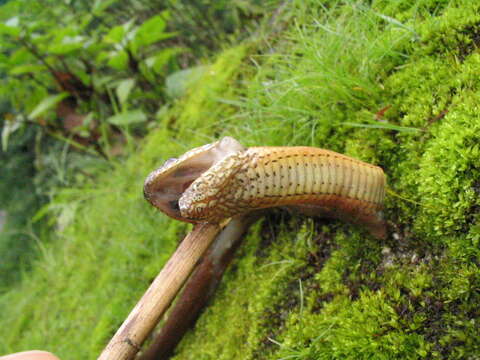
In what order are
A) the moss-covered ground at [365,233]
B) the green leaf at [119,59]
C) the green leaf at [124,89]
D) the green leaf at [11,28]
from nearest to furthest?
the moss-covered ground at [365,233]
the green leaf at [11,28]
the green leaf at [119,59]
the green leaf at [124,89]

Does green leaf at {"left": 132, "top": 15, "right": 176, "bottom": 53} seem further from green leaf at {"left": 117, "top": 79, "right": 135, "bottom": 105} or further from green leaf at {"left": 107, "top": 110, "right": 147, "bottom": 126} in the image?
green leaf at {"left": 107, "top": 110, "right": 147, "bottom": 126}

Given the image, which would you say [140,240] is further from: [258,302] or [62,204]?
[62,204]

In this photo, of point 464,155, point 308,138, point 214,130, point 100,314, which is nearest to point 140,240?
point 100,314

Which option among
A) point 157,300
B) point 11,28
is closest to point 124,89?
point 11,28

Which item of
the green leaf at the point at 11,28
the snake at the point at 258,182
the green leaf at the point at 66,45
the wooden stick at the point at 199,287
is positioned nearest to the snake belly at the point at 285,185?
the snake at the point at 258,182

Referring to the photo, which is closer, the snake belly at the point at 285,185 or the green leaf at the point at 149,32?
the snake belly at the point at 285,185

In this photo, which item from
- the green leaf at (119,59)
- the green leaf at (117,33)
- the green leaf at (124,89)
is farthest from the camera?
the green leaf at (124,89)

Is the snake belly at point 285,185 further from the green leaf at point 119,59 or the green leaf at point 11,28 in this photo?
the green leaf at point 11,28

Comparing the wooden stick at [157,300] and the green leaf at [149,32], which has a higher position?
the green leaf at [149,32]
